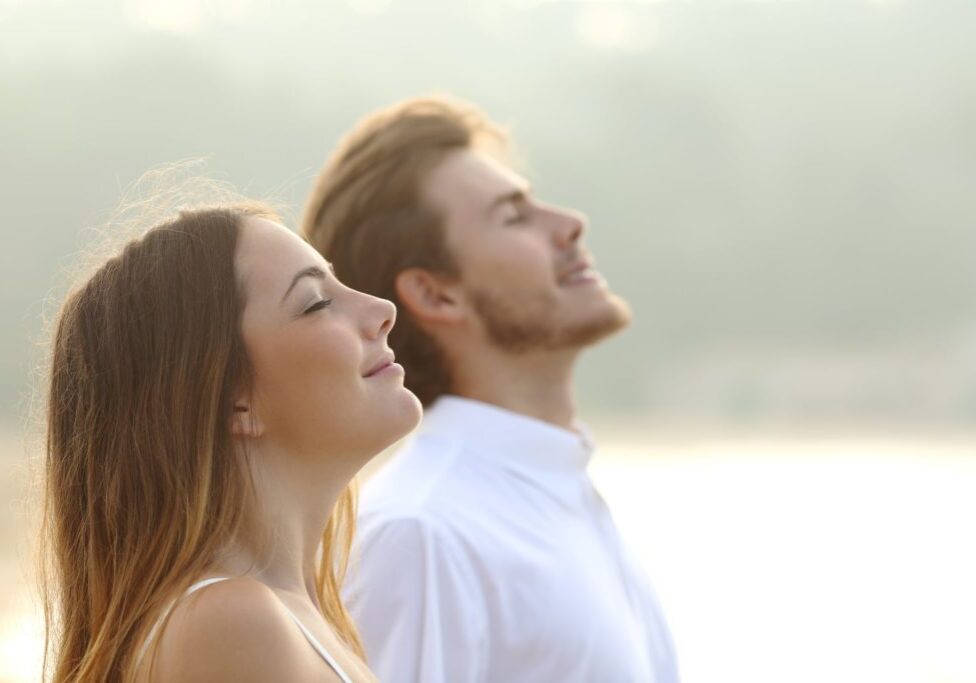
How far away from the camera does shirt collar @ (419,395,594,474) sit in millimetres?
2068

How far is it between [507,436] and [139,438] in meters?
0.88

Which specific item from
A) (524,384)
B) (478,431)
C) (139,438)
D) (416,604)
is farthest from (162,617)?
(524,384)

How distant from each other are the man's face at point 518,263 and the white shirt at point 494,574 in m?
0.18

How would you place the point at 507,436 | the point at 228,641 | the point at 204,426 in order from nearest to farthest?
the point at 228,641 < the point at 204,426 < the point at 507,436

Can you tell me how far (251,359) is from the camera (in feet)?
4.31

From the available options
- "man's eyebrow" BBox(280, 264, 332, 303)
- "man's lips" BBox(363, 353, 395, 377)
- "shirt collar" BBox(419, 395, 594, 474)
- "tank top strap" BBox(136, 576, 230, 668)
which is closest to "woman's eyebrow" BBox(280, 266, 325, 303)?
"man's eyebrow" BBox(280, 264, 332, 303)

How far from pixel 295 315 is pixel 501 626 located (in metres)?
0.65

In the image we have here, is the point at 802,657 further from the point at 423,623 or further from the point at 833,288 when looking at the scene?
the point at 833,288

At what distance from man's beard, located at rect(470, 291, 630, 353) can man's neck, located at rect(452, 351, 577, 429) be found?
0.03 m

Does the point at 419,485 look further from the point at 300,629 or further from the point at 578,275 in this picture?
the point at 300,629

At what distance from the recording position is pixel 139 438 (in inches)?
50.3

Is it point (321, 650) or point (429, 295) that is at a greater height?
point (429, 295)

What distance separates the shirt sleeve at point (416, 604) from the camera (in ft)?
5.68

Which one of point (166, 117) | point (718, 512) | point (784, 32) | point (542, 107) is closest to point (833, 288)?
Answer: point (784, 32)
